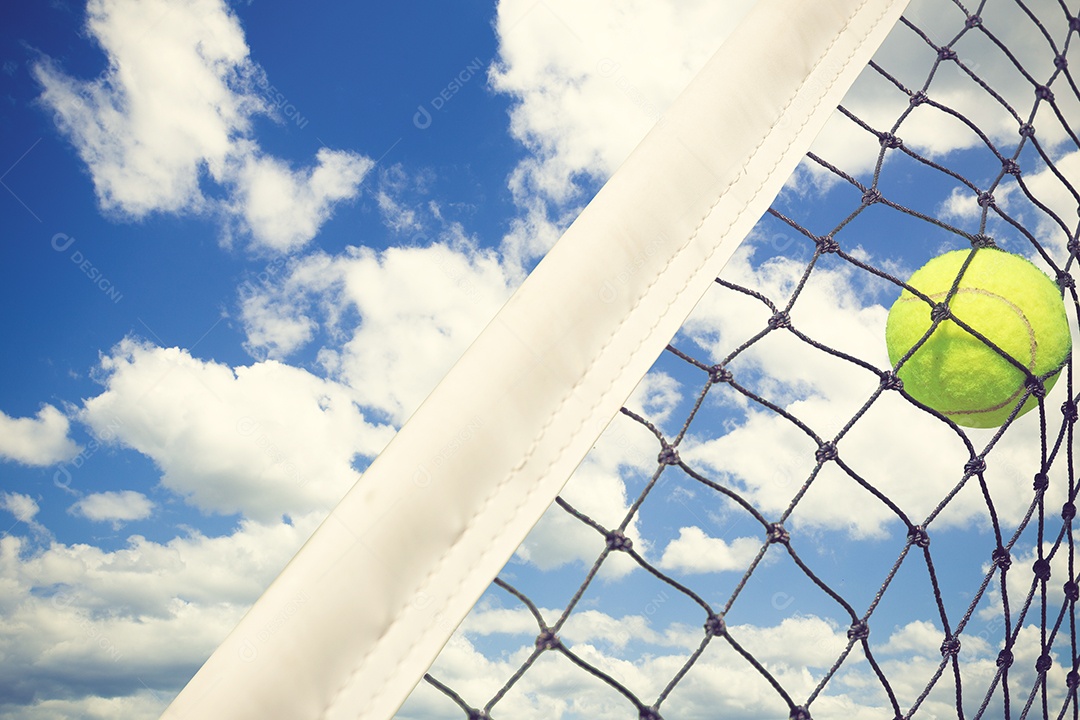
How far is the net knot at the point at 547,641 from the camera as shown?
1.27 metres

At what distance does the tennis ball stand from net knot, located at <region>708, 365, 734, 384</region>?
2.79 feet

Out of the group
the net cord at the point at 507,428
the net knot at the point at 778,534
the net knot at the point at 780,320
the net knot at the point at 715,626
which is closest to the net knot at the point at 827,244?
the net knot at the point at 780,320

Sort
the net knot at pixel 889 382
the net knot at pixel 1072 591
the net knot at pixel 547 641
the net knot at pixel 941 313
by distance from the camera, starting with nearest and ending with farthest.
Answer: the net knot at pixel 547 641 → the net knot at pixel 889 382 → the net knot at pixel 941 313 → the net knot at pixel 1072 591

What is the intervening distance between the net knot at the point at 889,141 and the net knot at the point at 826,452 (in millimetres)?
898

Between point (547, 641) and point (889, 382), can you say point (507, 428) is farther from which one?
point (889, 382)

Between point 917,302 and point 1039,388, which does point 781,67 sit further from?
point 1039,388

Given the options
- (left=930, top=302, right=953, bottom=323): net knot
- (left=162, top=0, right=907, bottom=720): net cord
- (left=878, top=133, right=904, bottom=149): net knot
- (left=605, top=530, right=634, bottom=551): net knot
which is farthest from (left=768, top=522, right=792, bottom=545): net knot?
(left=878, top=133, right=904, bottom=149): net knot

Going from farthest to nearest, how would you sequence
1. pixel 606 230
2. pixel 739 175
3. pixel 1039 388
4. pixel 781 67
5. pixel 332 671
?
pixel 1039 388, pixel 781 67, pixel 739 175, pixel 606 230, pixel 332 671

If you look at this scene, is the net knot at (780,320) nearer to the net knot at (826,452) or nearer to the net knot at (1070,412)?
the net knot at (826,452)

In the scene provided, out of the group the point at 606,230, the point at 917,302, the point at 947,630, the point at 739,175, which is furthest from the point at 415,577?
the point at 917,302

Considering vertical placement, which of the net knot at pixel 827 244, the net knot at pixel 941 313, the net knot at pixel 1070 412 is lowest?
the net knot at pixel 827 244

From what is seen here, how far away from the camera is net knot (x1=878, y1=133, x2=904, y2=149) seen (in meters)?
2.12

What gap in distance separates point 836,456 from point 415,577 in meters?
1.10

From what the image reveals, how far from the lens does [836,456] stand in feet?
5.72
